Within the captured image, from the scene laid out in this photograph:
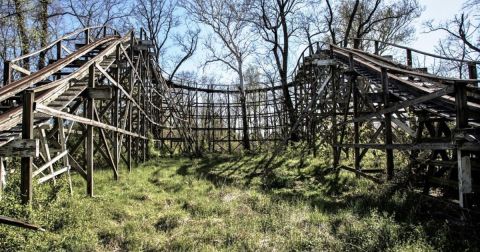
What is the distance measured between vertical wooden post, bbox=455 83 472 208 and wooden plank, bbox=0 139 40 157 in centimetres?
689

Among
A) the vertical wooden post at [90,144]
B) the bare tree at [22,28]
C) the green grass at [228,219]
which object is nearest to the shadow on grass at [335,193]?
the green grass at [228,219]

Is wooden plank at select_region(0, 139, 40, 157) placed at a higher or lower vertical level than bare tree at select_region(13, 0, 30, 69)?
lower

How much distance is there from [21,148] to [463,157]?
23.6 feet

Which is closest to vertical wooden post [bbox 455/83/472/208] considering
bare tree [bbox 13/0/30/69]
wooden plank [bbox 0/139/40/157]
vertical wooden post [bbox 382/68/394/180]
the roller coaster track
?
the roller coaster track

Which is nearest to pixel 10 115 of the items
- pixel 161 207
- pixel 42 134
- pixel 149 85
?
pixel 42 134

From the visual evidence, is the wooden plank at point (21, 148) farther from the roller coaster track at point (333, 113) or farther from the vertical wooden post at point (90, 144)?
the vertical wooden post at point (90, 144)

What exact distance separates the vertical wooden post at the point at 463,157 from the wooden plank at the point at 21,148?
22.6ft

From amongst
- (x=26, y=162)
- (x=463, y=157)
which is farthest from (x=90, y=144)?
(x=463, y=157)

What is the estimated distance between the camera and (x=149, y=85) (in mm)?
18359

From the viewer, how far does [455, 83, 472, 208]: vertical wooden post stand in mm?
6500

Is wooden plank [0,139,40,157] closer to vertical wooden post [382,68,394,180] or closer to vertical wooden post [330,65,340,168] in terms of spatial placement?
vertical wooden post [382,68,394,180]

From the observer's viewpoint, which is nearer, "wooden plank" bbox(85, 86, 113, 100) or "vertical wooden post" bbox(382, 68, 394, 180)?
"wooden plank" bbox(85, 86, 113, 100)

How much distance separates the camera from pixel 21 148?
248 inches

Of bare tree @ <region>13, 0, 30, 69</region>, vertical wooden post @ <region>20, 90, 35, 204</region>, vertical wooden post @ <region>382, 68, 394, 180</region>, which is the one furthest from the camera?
bare tree @ <region>13, 0, 30, 69</region>
